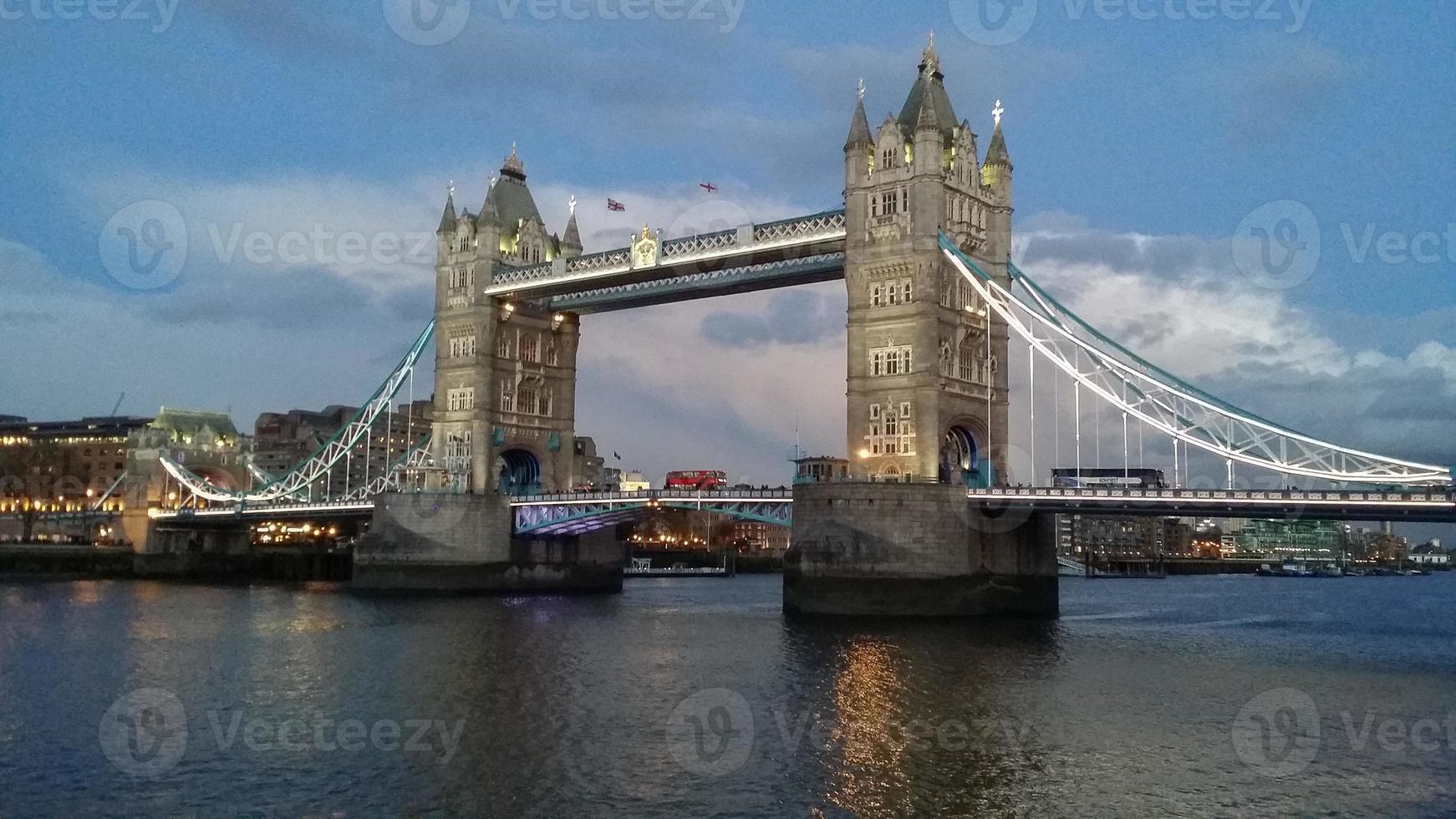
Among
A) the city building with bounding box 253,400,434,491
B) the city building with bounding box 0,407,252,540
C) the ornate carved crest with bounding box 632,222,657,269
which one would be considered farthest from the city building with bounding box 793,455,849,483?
the city building with bounding box 253,400,434,491

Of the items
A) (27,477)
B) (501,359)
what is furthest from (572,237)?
(27,477)

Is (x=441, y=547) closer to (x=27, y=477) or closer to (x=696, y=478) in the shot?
(x=696, y=478)

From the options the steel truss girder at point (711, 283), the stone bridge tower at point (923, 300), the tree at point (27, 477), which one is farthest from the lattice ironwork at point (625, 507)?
the tree at point (27, 477)

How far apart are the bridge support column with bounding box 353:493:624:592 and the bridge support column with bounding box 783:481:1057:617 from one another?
1044 inches

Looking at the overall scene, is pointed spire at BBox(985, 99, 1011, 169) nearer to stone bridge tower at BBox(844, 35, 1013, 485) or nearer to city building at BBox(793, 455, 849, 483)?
stone bridge tower at BBox(844, 35, 1013, 485)

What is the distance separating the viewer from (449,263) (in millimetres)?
85938

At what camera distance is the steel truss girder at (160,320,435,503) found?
87.4 metres

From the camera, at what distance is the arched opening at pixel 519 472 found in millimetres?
86312

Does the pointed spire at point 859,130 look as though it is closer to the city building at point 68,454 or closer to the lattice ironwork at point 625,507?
the lattice ironwork at point 625,507

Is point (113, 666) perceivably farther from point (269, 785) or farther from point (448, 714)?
point (269, 785)

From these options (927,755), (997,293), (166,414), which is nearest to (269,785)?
(927,755)

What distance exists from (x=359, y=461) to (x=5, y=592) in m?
105

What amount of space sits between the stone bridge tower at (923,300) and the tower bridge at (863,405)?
115 mm

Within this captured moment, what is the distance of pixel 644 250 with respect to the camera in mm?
73375
